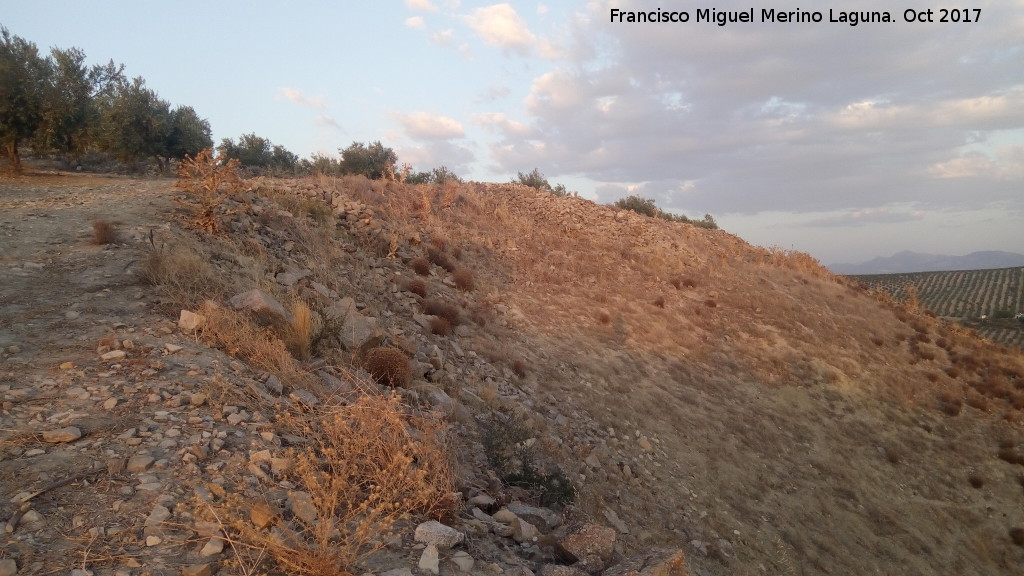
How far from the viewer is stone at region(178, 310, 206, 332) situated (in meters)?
5.08

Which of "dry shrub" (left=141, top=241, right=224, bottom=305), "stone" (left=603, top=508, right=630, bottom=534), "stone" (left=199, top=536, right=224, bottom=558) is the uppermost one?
"dry shrub" (left=141, top=241, right=224, bottom=305)

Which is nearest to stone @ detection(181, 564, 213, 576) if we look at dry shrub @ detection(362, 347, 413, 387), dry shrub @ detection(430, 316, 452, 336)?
dry shrub @ detection(362, 347, 413, 387)

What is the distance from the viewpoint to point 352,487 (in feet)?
11.7

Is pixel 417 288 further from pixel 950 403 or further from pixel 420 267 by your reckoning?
pixel 950 403

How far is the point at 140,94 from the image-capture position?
17625 mm

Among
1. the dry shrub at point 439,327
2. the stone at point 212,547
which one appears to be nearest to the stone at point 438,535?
the stone at point 212,547

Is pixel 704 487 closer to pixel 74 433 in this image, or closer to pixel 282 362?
pixel 282 362

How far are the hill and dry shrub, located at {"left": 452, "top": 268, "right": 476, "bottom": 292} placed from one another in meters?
0.26

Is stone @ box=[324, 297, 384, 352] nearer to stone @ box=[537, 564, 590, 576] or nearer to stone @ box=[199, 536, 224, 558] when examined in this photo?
stone @ box=[199, 536, 224, 558]

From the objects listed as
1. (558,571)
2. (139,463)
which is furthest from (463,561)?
(139,463)

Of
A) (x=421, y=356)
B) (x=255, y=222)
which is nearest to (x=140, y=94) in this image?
(x=255, y=222)

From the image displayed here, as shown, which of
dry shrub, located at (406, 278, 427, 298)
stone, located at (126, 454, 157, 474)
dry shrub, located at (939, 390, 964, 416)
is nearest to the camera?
stone, located at (126, 454, 157, 474)

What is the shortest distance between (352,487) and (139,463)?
1284mm

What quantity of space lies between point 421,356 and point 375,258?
3.80m
